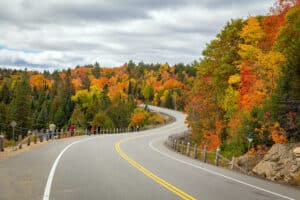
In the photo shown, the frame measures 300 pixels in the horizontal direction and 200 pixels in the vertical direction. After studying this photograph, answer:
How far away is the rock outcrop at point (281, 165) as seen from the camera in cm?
1855

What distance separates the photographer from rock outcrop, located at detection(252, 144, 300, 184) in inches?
730

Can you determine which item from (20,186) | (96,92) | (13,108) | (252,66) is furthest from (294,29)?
(96,92)

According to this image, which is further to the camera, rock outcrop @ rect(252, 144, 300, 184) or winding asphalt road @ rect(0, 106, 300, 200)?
rock outcrop @ rect(252, 144, 300, 184)

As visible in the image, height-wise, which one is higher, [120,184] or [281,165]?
[120,184]

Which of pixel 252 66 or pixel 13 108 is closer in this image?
pixel 252 66

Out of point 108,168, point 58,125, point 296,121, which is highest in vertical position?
point 296,121

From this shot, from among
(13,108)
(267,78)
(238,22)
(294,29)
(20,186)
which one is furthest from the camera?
(13,108)

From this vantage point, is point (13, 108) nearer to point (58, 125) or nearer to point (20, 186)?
point (58, 125)

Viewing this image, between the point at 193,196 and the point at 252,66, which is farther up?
the point at 252,66

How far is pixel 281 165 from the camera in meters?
19.6

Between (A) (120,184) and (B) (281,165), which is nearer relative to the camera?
(A) (120,184)

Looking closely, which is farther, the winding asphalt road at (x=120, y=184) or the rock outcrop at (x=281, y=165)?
the rock outcrop at (x=281, y=165)

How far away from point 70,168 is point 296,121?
38.4ft

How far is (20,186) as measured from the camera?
489 inches
